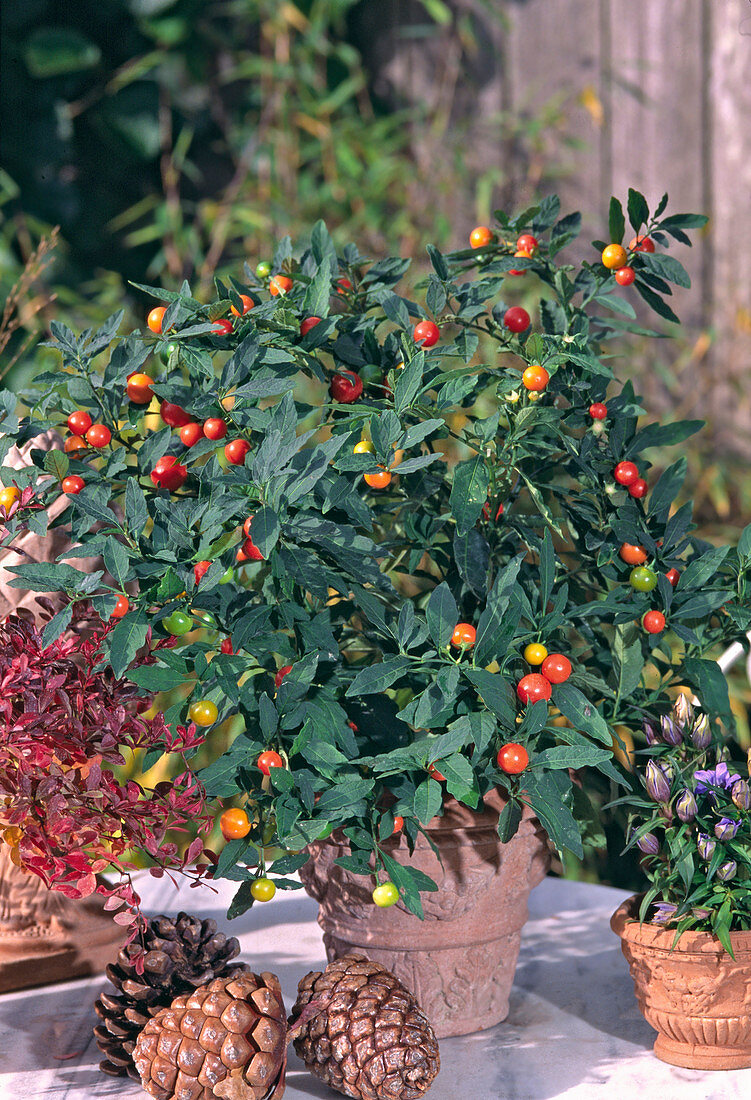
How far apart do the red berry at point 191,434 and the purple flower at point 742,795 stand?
0.42 meters

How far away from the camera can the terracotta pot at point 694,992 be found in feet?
2.31

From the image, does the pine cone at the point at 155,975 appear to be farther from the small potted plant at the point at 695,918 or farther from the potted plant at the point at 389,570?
the small potted plant at the point at 695,918

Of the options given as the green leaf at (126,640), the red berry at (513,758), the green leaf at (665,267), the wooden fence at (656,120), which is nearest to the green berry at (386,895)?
the red berry at (513,758)

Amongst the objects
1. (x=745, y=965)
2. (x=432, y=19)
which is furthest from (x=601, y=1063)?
(x=432, y=19)

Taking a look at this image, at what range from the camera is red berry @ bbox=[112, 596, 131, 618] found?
0.66m

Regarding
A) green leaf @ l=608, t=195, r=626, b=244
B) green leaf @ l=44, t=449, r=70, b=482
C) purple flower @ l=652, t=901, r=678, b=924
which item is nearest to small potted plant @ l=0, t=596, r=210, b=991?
green leaf @ l=44, t=449, r=70, b=482

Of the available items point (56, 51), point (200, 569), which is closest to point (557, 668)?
point (200, 569)

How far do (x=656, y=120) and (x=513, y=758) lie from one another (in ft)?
5.37

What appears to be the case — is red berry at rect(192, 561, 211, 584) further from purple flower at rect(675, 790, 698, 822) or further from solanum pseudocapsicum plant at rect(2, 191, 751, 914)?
purple flower at rect(675, 790, 698, 822)

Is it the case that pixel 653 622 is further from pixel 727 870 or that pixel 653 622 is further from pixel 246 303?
pixel 246 303

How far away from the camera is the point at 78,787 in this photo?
0.66m

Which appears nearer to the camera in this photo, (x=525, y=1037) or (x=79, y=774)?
(x=79, y=774)

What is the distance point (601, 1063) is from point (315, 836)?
0.87 ft

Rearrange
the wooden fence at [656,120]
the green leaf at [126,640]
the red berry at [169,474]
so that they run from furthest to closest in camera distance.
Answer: the wooden fence at [656,120] < the red berry at [169,474] < the green leaf at [126,640]
